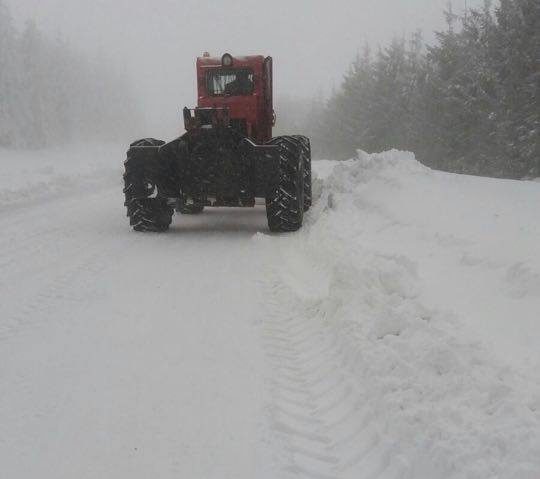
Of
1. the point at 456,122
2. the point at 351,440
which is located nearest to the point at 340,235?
the point at 351,440

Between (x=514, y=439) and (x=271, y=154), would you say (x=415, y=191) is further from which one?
(x=514, y=439)

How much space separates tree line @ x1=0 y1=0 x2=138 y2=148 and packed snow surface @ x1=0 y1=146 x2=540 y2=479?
42.0 meters

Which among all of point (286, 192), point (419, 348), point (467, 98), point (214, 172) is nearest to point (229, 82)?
point (214, 172)

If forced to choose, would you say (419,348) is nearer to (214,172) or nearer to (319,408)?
(319,408)

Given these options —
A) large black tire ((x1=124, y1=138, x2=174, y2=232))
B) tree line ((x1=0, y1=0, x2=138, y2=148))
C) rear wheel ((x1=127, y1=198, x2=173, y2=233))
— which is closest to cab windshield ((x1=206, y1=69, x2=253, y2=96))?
large black tire ((x1=124, y1=138, x2=174, y2=232))

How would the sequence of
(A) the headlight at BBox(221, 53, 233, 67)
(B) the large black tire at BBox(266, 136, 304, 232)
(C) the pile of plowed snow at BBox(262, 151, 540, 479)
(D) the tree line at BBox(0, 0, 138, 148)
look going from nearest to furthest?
(C) the pile of plowed snow at BBox(262, 151, 540, 479) < (B) the large black tire at BBox(266, 136, 304, 232) < (A) the headlight at BBox(221, 53, 233, 67) < (D) the tree line at BBox(0, 0, 138, 148)

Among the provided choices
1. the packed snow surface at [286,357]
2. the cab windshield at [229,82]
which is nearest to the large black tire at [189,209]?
the cab windshield at [229,82]

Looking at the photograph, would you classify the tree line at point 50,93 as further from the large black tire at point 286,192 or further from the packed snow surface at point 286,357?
the packed snow surface at point 286,357

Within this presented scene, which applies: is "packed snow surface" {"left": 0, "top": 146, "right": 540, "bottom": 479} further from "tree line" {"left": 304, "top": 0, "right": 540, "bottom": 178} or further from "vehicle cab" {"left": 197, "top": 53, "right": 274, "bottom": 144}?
"tree line" {"left": 304, "top": 0, "right": 540, "bottom": 178}

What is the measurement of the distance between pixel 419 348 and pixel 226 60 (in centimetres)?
821

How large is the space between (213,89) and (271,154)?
9.61 ft

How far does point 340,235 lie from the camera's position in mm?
6879

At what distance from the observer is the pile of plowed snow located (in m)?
2.42

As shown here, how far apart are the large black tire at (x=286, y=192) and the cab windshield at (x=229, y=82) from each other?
8.06 feet
